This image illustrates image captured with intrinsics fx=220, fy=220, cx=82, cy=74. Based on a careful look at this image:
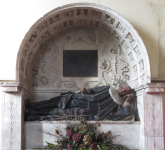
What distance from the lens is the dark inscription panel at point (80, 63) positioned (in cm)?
648

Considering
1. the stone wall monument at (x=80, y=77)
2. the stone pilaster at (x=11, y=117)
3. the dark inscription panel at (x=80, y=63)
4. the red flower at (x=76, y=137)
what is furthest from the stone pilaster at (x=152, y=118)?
the stone pilaster at (x=11, y=117)

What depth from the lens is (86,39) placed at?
6633mm

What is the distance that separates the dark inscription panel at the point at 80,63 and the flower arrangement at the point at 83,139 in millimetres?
1512

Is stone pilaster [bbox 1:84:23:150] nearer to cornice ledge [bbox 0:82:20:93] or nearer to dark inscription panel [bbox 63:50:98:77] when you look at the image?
cornice ledge [bbox 0:82:20:93]

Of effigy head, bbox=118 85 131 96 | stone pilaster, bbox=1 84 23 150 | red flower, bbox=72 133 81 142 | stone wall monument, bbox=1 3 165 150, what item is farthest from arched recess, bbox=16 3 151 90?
red flower, bbox=72 133 81 142

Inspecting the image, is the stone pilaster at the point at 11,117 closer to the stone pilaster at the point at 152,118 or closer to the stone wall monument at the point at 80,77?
the stone wall monument at the point at 80,77

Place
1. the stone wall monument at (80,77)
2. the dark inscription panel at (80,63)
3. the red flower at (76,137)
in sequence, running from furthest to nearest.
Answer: the dark inscription panel at (80,63)
the stone wall monument at (80,77)
the red flower at (76,137)

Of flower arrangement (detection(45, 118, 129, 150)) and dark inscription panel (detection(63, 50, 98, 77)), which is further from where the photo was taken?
dark inscription panel (detection(63, 50, 98, 77))

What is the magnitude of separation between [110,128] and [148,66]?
1.81 m

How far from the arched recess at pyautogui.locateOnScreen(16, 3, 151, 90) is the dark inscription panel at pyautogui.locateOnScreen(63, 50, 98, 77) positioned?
0.13 meters

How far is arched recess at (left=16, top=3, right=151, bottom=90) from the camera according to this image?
5.71 m

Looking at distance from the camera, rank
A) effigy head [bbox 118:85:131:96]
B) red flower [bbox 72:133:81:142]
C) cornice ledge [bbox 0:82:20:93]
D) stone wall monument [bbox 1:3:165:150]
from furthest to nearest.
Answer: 1. effigy head [bbox 118:85:131:96]
2. stone wall monument [bbox 1:3:165:150]
3. cornice ledge [bbox 0:82:20:93]
4. red flower [bbox 72:133:81:142]

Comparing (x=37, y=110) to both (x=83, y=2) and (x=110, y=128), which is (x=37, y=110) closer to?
(x=110, y=128)

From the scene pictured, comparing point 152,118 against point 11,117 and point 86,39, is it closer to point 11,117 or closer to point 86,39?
point 86,39
